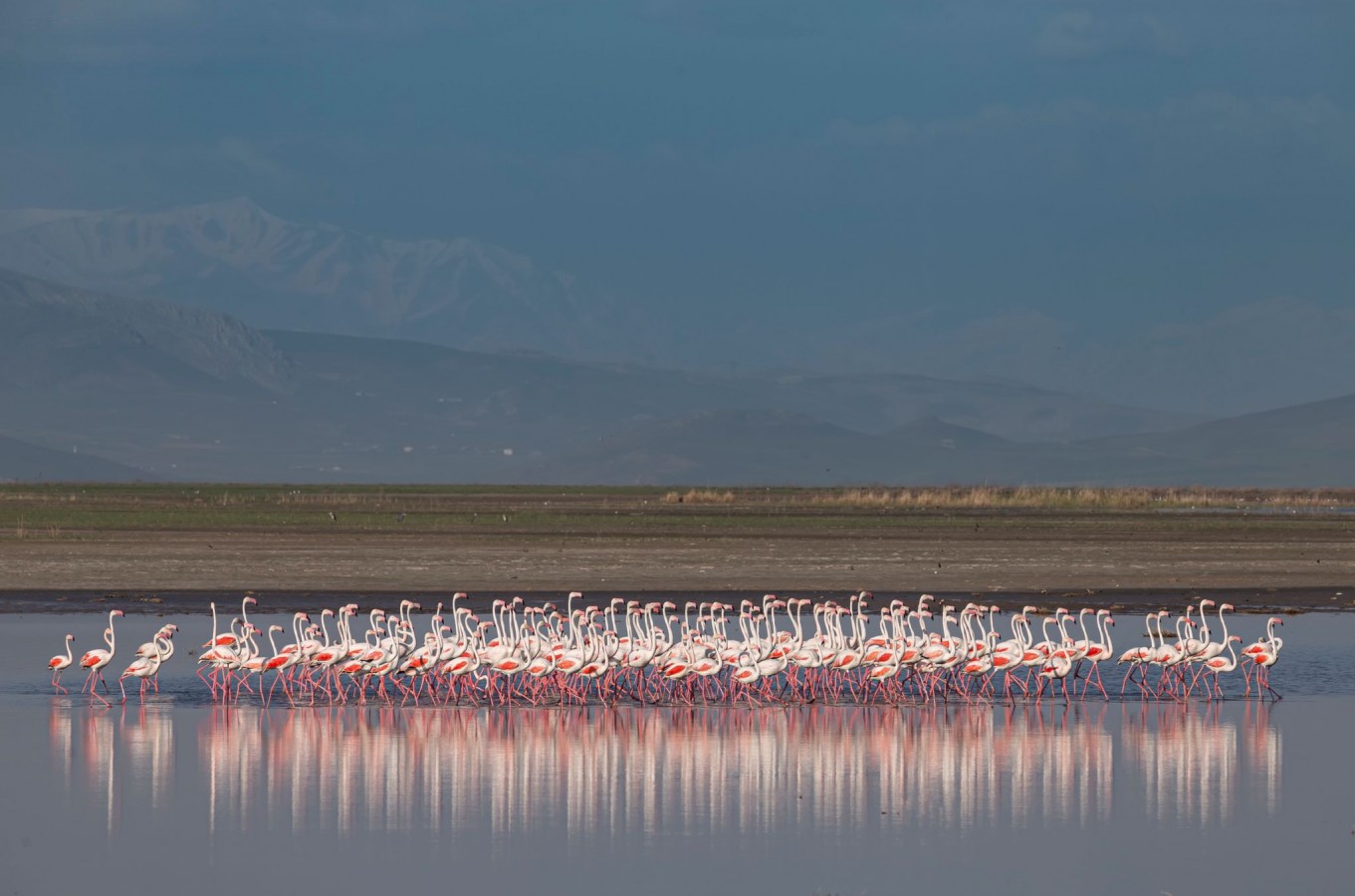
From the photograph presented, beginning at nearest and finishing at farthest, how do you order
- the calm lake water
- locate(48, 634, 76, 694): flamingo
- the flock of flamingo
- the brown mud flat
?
1. the calm lake water
2. locate(48, 634, 76, 694): flamingo
3. the flock of flamingo
4. the brown mud flat

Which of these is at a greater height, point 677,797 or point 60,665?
point 60,665

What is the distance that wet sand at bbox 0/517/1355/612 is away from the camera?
3822cm

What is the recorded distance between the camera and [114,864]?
49.4ft

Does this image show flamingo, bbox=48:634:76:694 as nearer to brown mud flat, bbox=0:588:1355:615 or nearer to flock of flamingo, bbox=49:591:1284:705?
flock of flamingo, bbox=49:591:1284:705

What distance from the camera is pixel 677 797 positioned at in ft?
59.4

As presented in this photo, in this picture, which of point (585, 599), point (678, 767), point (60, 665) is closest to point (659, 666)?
point (678, 767)

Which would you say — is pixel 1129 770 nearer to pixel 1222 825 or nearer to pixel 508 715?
pixel 1222 825

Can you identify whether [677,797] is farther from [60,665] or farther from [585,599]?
[585,599]

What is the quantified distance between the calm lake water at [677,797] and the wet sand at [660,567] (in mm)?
12947

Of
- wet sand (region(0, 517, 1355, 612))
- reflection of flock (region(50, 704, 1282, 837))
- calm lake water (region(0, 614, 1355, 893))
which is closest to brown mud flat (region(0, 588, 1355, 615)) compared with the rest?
wet sand (region(0, 517, 1355, 612))

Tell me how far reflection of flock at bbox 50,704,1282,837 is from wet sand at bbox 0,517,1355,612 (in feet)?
44.4

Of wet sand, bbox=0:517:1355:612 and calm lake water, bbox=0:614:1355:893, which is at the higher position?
wet sand, bbox=0:517:1355:612

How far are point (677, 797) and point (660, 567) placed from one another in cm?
2515

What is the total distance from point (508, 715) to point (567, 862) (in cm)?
836
